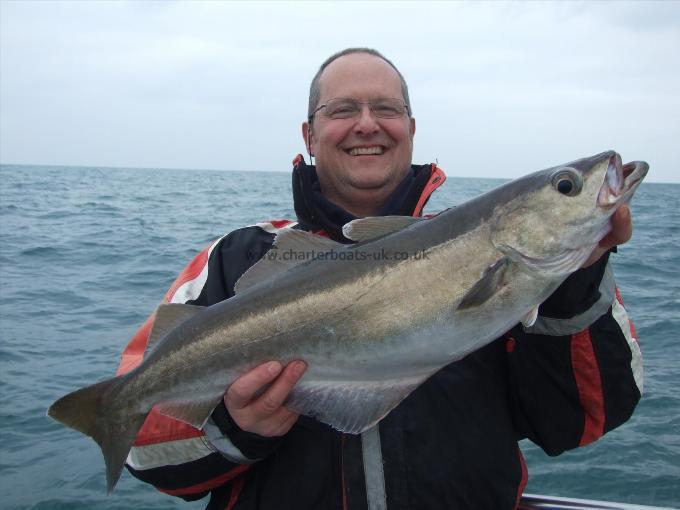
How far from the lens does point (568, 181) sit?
9.36 ft

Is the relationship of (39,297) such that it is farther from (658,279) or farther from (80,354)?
(658,279)

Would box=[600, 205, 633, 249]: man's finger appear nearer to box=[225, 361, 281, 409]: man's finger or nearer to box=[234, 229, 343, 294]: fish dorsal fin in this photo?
box=[234, 229, 343, 294]: fish dorsal fin

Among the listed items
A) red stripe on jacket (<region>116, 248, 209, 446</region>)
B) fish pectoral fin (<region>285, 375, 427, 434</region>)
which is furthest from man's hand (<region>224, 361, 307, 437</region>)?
red stripe on jacket (<region>116, 248, 209, 446</region>)

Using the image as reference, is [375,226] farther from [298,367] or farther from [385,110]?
[385,110]

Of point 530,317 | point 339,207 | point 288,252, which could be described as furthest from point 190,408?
point 530,317

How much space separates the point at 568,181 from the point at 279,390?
1.92m

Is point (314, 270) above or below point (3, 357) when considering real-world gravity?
above

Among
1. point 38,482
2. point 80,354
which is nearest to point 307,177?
point 38,482

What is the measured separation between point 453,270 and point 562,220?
631 millimetres

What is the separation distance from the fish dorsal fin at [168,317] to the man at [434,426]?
257 mm

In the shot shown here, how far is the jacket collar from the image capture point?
397cm

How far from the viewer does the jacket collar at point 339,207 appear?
3.97 m

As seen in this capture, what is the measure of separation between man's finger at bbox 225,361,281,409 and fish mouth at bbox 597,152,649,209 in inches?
75.9

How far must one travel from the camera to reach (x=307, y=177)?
4188mm
